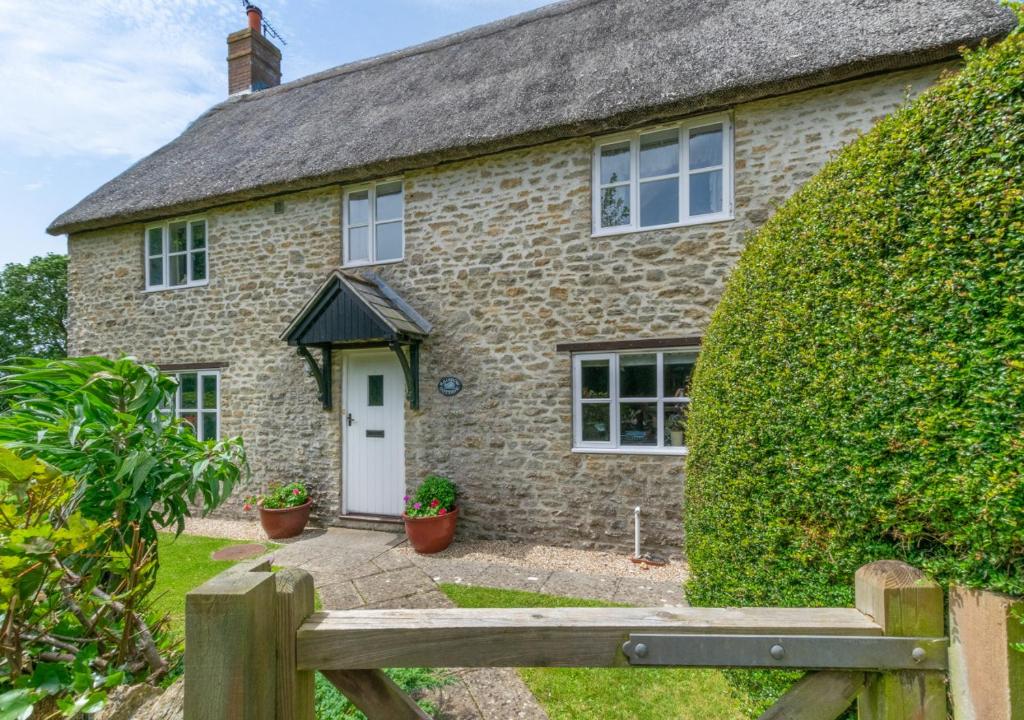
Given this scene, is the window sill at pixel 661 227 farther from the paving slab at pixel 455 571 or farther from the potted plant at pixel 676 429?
the paving slab at pixel 455 571

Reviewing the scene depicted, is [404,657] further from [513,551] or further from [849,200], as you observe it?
[513,551]

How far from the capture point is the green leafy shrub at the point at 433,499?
6.07 meters

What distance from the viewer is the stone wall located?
5.64 metres

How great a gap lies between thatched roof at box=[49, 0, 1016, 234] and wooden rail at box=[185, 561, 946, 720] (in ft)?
18.8

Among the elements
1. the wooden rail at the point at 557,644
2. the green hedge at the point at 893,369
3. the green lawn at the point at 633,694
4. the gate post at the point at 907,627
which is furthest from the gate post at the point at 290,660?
the green lawn at the point at 633,694

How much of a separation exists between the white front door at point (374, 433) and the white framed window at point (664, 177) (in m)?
3.69

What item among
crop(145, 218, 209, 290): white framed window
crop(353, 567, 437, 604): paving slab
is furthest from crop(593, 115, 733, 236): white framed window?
crop(145, 218, 209, 290): white framed window

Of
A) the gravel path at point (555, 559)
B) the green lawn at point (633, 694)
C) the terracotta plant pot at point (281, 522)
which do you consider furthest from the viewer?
the terracotta plant pot at point (281, 522)

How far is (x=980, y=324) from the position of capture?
1.42 m

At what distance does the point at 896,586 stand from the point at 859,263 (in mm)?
1129

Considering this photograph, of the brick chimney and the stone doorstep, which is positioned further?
the brick chimney

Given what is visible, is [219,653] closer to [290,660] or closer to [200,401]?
[290,660]

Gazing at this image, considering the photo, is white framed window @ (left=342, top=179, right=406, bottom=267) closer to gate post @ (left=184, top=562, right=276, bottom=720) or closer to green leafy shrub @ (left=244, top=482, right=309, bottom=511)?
green leafy shrub @ (left=244, top=482, right=309, bottom=511)

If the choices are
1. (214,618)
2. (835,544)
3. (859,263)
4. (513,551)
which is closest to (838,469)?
(835,544)
